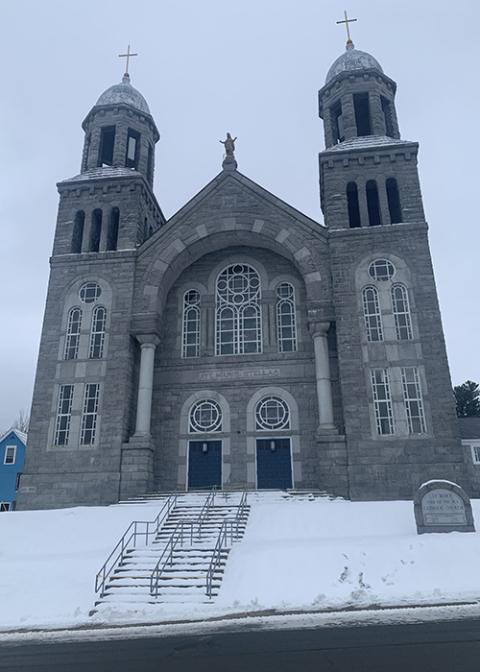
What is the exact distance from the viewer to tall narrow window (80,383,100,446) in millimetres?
20250

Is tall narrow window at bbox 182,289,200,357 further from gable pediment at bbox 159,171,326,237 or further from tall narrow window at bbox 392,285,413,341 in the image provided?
tall narrow window at bbox 392,285,413,341

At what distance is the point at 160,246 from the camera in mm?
22875

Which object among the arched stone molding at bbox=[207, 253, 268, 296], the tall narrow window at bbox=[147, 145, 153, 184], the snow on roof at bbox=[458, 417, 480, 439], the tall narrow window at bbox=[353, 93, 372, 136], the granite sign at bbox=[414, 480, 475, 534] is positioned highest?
the tall narrow window at bbox=[353, 93, 372, 136]

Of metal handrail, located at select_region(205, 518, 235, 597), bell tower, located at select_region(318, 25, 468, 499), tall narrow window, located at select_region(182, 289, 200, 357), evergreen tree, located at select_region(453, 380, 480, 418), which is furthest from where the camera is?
evergreen tree, located at select_region(453, 380, 480, 418)

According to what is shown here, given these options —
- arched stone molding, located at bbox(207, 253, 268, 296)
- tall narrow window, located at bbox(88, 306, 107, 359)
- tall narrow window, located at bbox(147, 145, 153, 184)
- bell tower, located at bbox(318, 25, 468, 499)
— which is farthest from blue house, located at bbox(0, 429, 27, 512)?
bell tower, located at bbox(318, 25, 468, 499)

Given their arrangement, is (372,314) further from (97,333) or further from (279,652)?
(279,652)

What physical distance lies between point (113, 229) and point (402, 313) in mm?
13538

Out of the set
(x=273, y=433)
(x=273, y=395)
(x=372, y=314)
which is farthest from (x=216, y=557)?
(x=372, y=314)

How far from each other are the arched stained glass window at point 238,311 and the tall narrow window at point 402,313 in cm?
571

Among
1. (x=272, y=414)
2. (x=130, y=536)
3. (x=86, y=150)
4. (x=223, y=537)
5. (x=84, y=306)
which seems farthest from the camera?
(x=86, y=150)

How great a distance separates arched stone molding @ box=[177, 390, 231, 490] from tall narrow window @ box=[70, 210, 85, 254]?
8.87m

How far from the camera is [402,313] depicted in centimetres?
2039

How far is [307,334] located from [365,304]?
278cm

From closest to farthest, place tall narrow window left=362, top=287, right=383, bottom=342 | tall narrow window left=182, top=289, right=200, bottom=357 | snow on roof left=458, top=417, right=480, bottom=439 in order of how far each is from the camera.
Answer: tall narrow window left=362, top=287, right=383, bottom=342 → tall narrow window left=182, top=289, right=200, bottom=357 → snow on roof left=458, top=417, right=480, bottom=439
